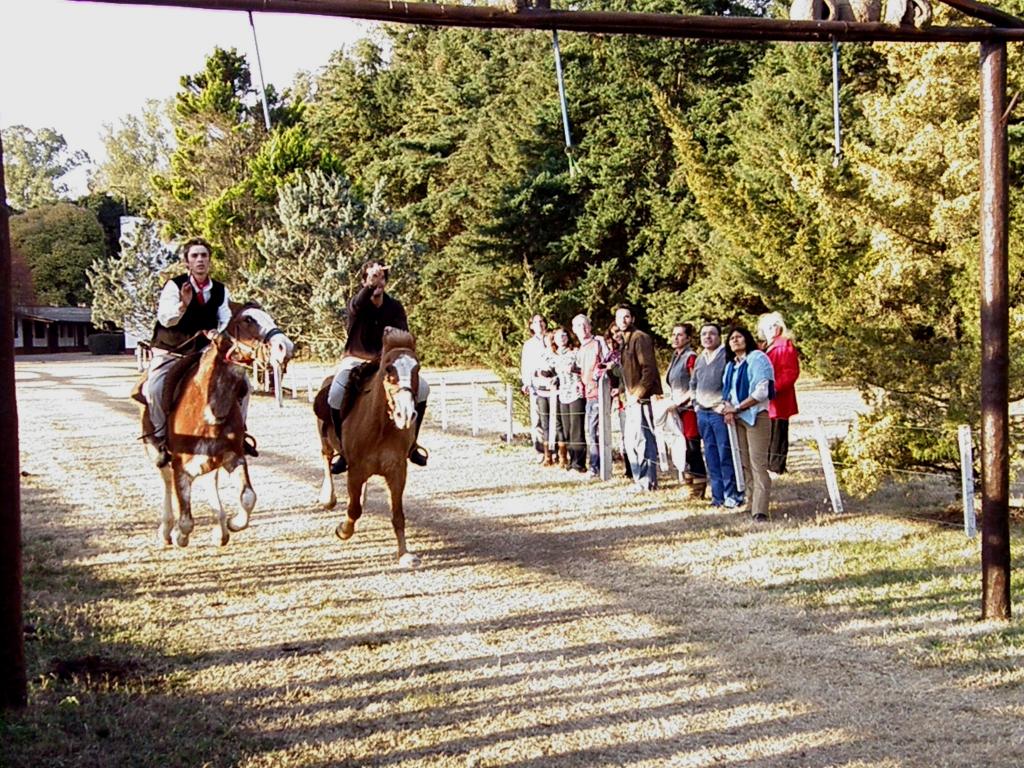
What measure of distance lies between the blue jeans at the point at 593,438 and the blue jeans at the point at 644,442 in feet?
4.42

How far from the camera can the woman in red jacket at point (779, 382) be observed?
43.2ft

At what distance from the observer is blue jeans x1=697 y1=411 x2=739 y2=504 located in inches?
534

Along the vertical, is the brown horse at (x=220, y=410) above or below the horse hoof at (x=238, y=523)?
above

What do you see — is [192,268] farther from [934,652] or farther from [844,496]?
[844,496]

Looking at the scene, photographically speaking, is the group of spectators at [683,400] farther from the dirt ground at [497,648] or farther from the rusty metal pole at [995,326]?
the rusty metal pole at [995,326]

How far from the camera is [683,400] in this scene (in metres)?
14.7

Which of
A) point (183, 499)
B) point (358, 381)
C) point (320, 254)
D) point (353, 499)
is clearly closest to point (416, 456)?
point (353, 499)

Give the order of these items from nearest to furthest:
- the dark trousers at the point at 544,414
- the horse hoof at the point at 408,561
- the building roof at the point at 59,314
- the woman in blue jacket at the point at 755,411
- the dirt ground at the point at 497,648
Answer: the dirt ground at the point at 497,648 < the horse hoof at the point at 408,561 < the woman in blue jacket at the point at 755,411 < the dark trousers at the point at 544,414 < the building roof at the point at 59,314

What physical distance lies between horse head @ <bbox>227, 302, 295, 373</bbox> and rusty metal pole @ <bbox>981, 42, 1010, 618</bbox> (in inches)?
232

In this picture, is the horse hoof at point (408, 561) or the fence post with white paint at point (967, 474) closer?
the horse hoof at point (408, 561)

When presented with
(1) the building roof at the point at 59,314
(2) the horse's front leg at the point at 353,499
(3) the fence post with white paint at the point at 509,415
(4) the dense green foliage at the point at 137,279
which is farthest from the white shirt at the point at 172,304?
(1) the building roof at the point at 59,314

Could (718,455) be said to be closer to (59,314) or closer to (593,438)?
(593,438)

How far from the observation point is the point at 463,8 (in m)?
7.21

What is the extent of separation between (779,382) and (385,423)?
507 centimetres
